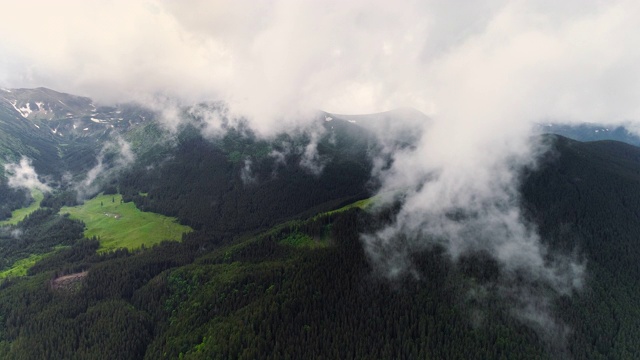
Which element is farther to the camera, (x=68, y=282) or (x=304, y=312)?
(x=68, y=282)

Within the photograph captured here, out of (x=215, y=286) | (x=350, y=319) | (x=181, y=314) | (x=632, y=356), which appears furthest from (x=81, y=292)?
(x=632, y=356)

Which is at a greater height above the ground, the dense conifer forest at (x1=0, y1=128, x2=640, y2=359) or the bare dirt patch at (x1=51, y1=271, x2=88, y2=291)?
the bare dirt patch at (x1=51, y1=271, x2=88, y2=291)

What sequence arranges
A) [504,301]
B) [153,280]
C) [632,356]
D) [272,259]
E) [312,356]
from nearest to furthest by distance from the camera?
[312,356], [632,356], [504,301], [153,280], [272,259]

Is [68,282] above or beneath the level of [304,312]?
above

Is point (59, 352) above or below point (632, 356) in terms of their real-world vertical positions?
above

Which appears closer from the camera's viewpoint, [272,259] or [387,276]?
[387,276]

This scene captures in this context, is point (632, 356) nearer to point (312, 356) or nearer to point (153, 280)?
point (312, 356)

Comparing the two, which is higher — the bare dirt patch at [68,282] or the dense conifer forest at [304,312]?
the bare dirt patch at [68,282]

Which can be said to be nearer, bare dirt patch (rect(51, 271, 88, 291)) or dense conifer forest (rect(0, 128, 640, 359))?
dense conifer forest (rect(0, 128, 640, 359))

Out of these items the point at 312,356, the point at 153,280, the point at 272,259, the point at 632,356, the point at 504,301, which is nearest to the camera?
the point at 312,356

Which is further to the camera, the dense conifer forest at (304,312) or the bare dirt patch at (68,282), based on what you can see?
the bare dirt patch at (68,282)

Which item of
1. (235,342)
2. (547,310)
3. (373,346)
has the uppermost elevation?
(235,342)
